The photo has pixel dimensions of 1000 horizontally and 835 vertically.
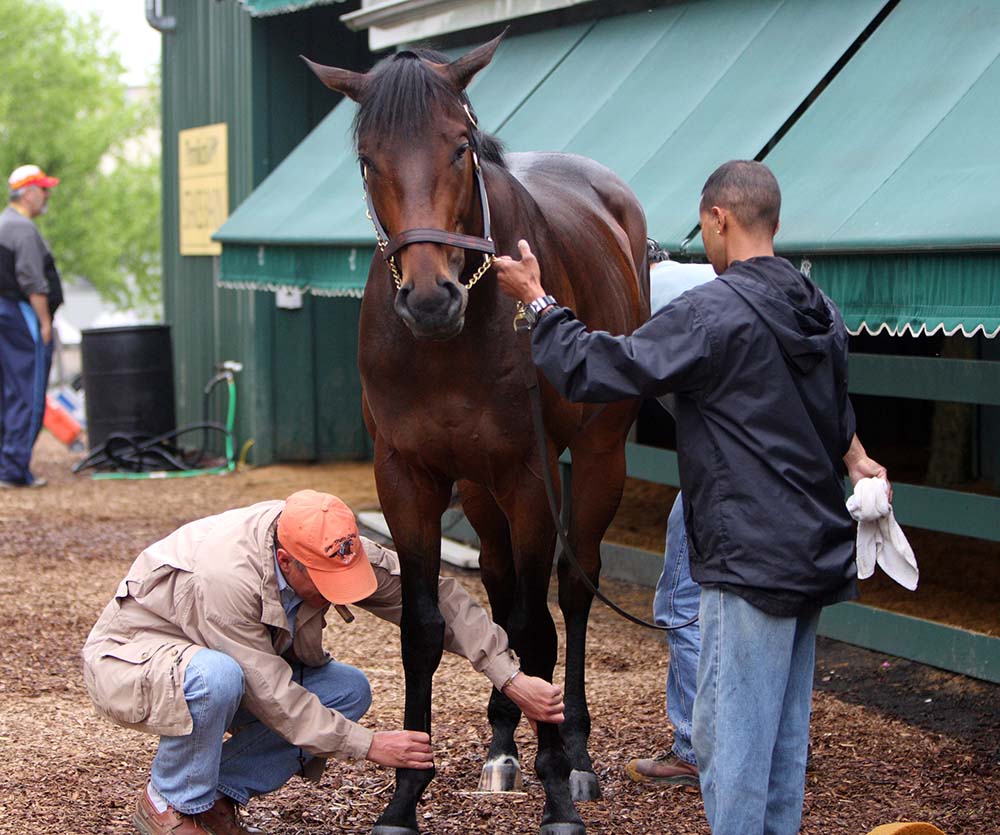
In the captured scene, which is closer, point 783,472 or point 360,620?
point 783,472

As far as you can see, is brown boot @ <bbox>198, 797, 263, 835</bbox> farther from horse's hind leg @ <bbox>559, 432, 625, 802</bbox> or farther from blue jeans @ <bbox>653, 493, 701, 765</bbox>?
blue jeans @ <bbox>653, 493, 701, 765</bbox>

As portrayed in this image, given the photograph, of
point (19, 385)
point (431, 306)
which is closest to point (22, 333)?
point (19, 385)

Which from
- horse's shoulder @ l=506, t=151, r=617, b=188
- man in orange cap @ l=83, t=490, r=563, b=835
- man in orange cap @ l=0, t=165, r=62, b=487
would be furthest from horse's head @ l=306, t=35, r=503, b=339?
man in orange cap @ l=0, t=165, r=62, b=487

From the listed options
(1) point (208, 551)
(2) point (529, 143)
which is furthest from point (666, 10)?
(1) point (208, 551)

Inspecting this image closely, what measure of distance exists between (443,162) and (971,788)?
2.52m

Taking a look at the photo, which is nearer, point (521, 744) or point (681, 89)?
point (521, 744)

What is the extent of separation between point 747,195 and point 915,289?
5.77 ft

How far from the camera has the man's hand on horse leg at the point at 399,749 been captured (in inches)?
140

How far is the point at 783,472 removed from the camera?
295 centimetres

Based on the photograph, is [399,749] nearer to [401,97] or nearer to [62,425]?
[401,97]

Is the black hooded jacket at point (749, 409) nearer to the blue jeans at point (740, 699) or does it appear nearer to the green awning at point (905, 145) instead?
the blue jeans at point (740, 699)

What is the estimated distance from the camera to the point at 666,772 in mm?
4340

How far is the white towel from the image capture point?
10.1 feet

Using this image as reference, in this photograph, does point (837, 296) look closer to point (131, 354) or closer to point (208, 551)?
point (208, 551)
